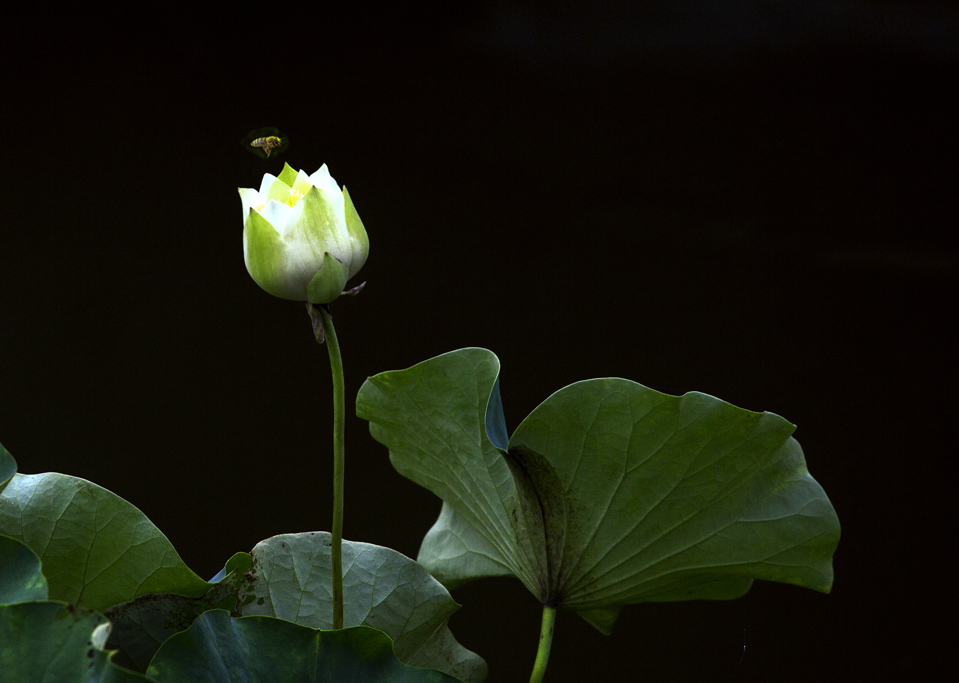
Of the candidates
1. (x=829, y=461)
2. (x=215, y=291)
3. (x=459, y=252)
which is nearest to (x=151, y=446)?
(x=215, y=291)

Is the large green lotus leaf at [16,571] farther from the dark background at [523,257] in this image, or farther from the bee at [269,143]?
the dark background at [523,257]

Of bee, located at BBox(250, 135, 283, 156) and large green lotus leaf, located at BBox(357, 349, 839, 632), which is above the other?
bee, located at BBox(250, 135, 283, 156)

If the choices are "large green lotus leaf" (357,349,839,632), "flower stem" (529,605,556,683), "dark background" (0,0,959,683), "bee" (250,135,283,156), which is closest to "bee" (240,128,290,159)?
"bee" (250,135,283,156)

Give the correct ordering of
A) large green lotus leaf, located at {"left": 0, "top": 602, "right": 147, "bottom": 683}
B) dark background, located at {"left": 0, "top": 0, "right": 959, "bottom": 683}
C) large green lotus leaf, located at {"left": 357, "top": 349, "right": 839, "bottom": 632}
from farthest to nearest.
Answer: dark background, located at {"left": 0, "top": 0, "right": 959, "bottom": 683}, large green lotus leaf, located at {"left": 357, "top": 349, "right": 839, "bottom": 632}, large green lotus leaf, located at {"left": 0, "top": 602, "right": 147, "bottom": 683}

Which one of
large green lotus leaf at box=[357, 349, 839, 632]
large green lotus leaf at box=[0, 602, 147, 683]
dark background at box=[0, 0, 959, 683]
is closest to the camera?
large green lotus leaf at box=[0, 602, 147, 683]

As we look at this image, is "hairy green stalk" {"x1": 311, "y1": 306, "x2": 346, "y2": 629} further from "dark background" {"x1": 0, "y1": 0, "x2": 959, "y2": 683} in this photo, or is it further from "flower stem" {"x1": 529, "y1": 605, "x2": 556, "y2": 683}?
"dark background" {"x1": 0, "y1": 0, "x2": 959, "y2": 683}

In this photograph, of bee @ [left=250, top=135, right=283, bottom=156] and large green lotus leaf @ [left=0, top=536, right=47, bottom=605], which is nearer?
large green lotus leaf @ [left=0, top=536, right=47, bottom=605]
